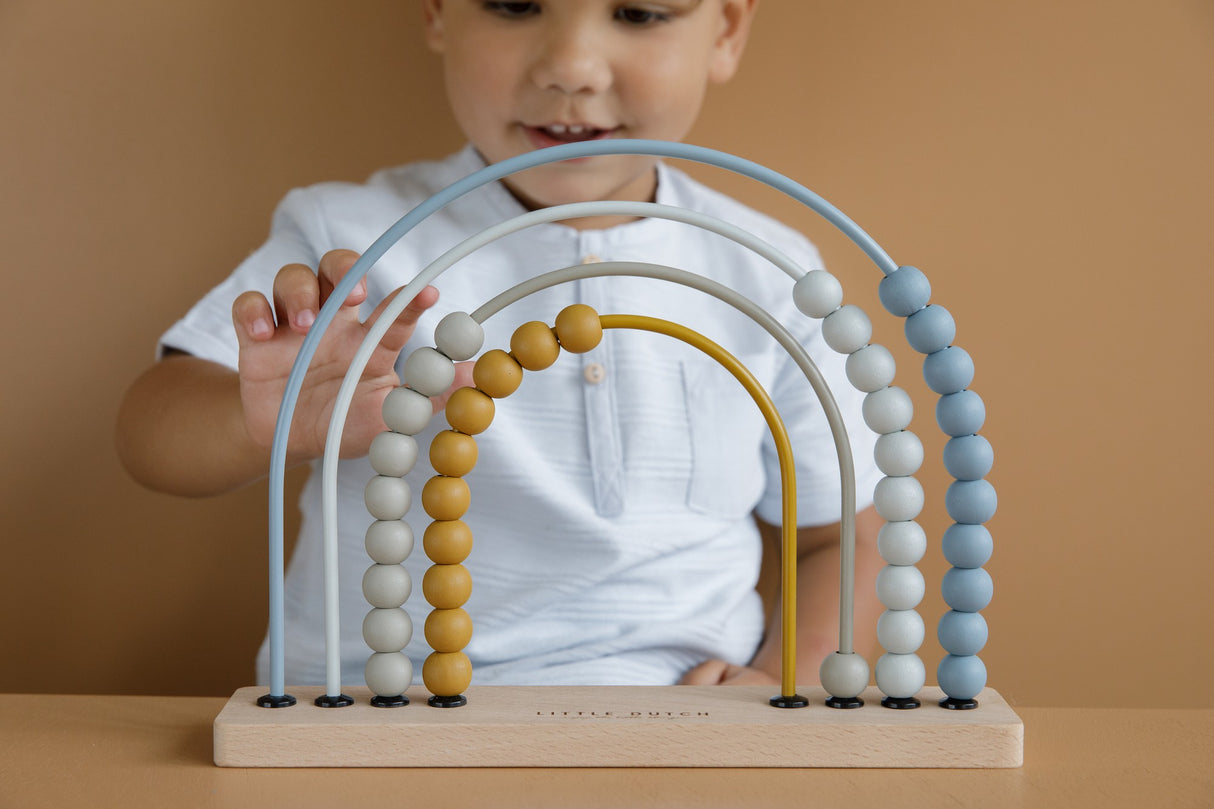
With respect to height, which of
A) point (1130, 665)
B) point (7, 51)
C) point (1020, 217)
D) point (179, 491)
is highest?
point (7, 51)

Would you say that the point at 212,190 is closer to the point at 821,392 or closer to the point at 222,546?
the point at 222,546

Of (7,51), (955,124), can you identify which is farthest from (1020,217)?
(7,51)

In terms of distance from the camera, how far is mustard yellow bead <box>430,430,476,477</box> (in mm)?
467

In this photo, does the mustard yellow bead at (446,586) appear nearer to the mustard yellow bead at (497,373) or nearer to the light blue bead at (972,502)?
the mustard yellow bead at (497,373)

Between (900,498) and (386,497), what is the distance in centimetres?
22

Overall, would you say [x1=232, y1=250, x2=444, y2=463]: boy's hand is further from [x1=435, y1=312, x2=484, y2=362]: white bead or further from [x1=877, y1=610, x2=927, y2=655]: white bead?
[x1=877, y1=610, x2=927, y2=655]: white bead

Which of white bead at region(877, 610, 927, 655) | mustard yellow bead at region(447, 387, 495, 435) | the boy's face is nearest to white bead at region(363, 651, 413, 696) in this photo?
mustard yellow bead at region(447, 387, 495, 435)

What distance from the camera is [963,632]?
48cm

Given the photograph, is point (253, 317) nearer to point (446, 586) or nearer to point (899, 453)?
point (446, 586)

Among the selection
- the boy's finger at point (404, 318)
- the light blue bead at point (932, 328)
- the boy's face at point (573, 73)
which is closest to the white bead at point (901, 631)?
the light blue bead at point (932, 328)

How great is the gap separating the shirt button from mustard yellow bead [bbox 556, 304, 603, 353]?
0.83 feet

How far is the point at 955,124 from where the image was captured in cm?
84

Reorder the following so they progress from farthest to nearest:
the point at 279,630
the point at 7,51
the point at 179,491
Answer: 1. the point at 7,51
2. the point at 179,491
3. the point at 279,630

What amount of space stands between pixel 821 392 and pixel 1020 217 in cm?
44
